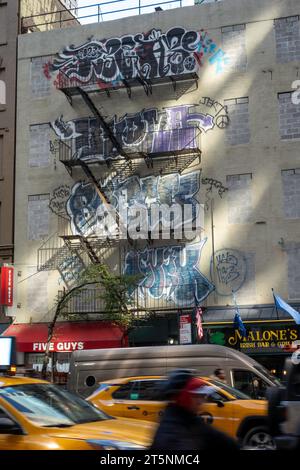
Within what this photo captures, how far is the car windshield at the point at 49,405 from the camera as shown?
7.00 metres

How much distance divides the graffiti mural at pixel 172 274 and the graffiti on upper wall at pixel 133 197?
3.72 ft

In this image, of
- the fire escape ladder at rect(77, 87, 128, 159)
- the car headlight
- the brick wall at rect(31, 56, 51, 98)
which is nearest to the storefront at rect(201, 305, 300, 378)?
the fire escape ladder at rect(77, 87, 128, 159)

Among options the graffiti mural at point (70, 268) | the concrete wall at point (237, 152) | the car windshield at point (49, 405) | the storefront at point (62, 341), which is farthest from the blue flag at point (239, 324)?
Result: the car windshield at point (49, 405)

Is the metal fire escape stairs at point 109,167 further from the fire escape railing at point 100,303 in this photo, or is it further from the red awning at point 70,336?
the red awning at point 70,336

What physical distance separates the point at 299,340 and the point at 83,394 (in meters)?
8.73

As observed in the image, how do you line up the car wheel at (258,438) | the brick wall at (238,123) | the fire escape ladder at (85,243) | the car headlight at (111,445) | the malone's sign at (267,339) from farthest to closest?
the fire escape ladder at (85,243), the brick wall at (238,123), the malone's sign at (267,339), the car wheel at (258,438), the car headlight at (111,445)

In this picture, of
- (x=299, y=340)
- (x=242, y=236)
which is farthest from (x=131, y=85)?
(x=299, y=340)

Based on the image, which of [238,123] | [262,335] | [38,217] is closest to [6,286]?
[38,217]

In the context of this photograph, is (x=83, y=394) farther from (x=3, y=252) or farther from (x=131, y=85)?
(x=131, y=85)

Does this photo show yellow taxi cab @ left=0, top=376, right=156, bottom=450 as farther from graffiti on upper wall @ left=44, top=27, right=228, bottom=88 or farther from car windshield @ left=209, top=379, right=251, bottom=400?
graffiti on upper wall @ left=44, top=27, right=228, bottom=88

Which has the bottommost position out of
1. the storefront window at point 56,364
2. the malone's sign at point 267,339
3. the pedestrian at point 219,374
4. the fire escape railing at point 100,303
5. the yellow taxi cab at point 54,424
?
the yellow taxi cab at point 54,424

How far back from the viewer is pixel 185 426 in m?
5.09

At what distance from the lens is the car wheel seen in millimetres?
11406

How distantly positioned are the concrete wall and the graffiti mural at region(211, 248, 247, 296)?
0.04 metres
